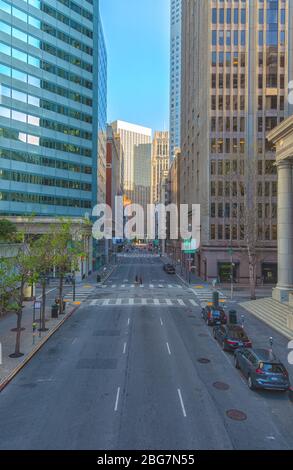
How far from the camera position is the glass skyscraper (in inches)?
1836

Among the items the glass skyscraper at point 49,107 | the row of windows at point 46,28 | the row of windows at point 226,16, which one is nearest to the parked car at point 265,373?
the glass skyscraper at point 49,107

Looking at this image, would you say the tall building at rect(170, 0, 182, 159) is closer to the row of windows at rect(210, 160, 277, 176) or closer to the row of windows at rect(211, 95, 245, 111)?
the row of windows at rect(211, 95, 245, 111)

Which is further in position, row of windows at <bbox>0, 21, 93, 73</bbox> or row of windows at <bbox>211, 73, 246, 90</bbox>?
row of windows at <bbox>211, 73, 246, 90</bbox>

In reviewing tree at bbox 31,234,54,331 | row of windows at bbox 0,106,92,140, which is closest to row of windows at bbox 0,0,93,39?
row of windows at bbox 0,106,92,140

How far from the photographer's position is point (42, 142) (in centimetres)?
5075

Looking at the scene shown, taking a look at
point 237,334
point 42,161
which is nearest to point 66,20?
point 42,161

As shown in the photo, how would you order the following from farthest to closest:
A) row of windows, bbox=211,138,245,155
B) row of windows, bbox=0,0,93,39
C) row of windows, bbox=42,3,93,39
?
row of windows, bbox=42,3,93,39
row of windows, bbox=211,138,245,155
row of windows, bbox=0,0,93,39

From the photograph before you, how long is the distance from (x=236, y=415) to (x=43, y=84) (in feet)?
181

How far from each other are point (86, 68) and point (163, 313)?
5147 cm

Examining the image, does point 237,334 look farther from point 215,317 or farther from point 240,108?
point 240,108

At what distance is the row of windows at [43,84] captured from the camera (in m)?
46.0

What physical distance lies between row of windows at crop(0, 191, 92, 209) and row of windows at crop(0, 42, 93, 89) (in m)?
21.5

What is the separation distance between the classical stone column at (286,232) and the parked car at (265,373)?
16.8m

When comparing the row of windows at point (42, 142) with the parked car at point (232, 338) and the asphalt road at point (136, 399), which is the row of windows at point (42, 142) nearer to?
the asphalt road at point (136, 399)
